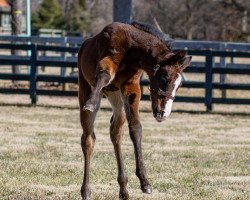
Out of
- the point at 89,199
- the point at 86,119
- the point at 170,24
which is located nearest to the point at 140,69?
the point at 86,119

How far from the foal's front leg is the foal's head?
0.42 metres

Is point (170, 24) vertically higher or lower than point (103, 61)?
lower

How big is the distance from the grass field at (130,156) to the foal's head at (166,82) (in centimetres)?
157

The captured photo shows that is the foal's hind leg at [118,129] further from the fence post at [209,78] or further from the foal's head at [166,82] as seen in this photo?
the fence post at [209,78]

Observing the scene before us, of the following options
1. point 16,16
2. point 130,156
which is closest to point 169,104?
point 130,156

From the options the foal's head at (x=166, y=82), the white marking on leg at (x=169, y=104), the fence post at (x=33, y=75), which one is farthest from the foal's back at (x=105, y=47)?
the fence post at (x=33, y=75)

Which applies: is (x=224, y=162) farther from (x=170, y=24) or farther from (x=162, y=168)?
(x=170, y=24)

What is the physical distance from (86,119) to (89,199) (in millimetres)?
794

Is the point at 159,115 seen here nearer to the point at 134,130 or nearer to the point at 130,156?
the point at 134,130

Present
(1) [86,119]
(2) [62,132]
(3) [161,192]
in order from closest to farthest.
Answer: (1) [86,119]
(3) [161,192]
(2) [62,132]

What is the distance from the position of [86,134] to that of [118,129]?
1.13ft

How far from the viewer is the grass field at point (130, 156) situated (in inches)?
315

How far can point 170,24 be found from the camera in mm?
50312

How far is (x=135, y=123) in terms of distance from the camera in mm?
6773
